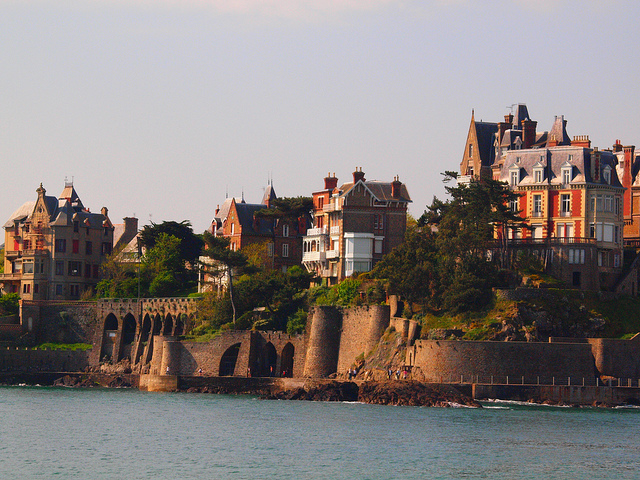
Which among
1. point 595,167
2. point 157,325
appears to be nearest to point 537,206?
point 595,167

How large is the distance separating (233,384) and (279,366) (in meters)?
4.58

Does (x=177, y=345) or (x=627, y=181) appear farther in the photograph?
(x=627, y=181)

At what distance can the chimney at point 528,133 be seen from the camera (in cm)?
10875

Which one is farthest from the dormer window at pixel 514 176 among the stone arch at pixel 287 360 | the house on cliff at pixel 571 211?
the stone arch at pixel 287 360

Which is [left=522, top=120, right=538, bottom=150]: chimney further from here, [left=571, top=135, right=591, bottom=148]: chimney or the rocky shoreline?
the rocky shoreline

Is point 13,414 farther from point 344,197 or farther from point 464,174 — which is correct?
point 464,174

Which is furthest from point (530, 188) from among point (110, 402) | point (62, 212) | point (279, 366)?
point (62, 212)

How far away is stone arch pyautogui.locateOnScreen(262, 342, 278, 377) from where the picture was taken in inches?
3954

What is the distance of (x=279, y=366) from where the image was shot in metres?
99.7

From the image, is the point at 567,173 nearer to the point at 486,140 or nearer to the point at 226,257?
the point at 486,140

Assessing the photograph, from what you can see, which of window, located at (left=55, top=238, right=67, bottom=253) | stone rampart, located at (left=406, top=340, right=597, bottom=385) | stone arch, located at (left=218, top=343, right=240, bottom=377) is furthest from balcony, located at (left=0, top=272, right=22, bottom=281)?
stone rampart, located at (left=406, top=340, right=597, bottom=385)

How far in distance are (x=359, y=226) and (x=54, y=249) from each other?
32.7 meters

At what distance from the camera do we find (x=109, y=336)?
117250mm

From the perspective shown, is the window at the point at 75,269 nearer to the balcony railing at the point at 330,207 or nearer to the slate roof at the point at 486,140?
the balcony railing at the point at 330,207
